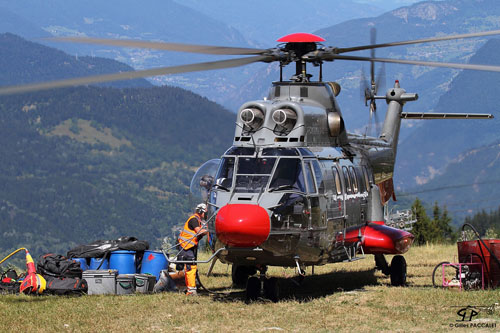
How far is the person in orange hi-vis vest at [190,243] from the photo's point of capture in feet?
48.4

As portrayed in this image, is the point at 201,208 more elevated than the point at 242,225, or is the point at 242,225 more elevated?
the point at 201,208

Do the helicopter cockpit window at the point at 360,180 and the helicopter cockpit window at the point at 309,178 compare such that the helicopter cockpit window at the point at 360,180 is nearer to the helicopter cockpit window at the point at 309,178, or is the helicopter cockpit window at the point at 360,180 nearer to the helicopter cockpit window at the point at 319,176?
the helicopter cockpit window at the point at 319,176

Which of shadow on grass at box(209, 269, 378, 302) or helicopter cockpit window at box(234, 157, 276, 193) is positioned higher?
helicopter cockpit window at box(234, 157, 276, 193)

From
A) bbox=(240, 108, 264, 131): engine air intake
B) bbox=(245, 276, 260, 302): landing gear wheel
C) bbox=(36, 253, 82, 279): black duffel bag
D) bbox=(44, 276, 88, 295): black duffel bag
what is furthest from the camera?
bbox=(36, 253, 82, 279): black duffel bag

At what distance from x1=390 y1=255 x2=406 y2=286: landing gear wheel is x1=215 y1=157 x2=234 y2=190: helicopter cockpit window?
4364 mm

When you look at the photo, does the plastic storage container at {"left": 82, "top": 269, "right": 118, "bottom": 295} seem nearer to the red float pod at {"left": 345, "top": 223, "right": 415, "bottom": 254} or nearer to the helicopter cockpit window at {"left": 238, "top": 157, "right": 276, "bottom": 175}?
the helicopter cockpit window at {"left": 238, "top": 157, "right": 276, "bottom": 175}

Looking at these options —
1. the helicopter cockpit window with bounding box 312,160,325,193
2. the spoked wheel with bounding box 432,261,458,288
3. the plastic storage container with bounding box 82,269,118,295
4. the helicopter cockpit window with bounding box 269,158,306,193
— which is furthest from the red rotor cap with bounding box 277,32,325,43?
the plastic storage container with bounding box 82,269,118,295

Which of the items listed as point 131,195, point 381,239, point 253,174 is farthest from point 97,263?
point 131,195

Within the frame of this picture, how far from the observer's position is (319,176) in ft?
45.4

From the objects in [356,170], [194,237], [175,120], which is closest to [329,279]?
[356,170]

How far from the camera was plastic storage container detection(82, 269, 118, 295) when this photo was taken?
1462cm

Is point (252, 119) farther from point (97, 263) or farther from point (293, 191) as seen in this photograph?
point (97, 263)

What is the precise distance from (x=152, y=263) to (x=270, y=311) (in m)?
3.61

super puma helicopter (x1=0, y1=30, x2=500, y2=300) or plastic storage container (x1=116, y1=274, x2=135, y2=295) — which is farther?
plastic storage container (x1=116, y1=274, x2=135, y2=295)
